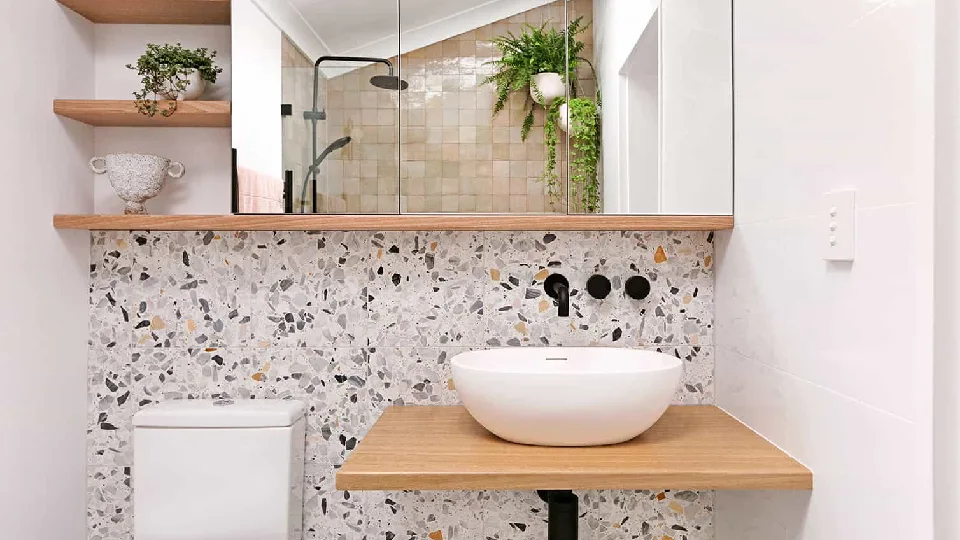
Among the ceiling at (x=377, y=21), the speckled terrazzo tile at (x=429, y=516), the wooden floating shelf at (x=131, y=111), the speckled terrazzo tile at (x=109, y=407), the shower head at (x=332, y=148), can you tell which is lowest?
the speckled terrazzo tile at (x=429, y=516)

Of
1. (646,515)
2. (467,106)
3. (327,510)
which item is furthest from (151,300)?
(646,515)

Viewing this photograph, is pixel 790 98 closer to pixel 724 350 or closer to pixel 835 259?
pixel 835 259

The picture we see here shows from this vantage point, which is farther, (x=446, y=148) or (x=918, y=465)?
(x=446, y=148)

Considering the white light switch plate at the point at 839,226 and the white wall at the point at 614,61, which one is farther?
the white wall at the point at 614,61

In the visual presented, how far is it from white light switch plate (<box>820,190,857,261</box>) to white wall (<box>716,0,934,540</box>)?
17mm

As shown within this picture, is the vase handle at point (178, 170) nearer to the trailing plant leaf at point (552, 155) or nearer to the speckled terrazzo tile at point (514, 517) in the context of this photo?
the trailing plant leaf at point (552, 155)

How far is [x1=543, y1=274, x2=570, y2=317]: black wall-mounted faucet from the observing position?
1.66 m

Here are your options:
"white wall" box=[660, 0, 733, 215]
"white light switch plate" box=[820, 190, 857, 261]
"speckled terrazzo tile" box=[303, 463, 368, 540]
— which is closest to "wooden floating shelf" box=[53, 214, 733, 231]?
"white wall" box=[660, 0, 733, 215]

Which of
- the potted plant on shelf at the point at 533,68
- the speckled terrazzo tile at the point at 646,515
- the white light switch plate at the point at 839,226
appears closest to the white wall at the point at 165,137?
the potted plant on shelf at the point at 533,68

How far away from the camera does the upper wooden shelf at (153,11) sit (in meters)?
1.68

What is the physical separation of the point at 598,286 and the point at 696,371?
0.34 m

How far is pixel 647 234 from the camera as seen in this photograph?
176 centimetres

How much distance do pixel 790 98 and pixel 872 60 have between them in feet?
0.98

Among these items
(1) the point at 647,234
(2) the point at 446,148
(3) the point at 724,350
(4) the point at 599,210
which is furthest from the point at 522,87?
(3) the point at 724,350
